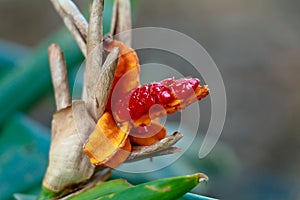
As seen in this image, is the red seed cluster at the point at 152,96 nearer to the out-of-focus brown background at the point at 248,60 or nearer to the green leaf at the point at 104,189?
the green leaf at the point at 104,189

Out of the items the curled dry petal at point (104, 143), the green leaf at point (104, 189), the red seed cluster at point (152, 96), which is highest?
the red seed cluster at point (152, 96)

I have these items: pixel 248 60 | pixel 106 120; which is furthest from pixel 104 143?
pixel 248 60

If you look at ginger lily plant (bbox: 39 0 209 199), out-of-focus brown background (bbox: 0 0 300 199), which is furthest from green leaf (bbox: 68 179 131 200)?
out-of-focus brown background (bbox: 0 0 300 199)

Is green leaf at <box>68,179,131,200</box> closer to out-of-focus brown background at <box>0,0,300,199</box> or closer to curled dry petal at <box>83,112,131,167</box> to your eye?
curled dry petal at <box>83,112,131,167</box>

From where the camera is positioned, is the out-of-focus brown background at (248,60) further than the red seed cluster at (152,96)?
Yes

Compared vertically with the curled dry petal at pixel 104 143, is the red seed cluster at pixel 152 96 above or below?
above

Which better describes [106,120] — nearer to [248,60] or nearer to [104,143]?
[104,143]

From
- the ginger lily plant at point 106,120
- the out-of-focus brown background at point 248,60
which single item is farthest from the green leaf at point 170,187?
the out-of-focus brown background at point 248,60

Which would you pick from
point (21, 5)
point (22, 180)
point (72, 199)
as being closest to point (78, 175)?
point (72, 199)
